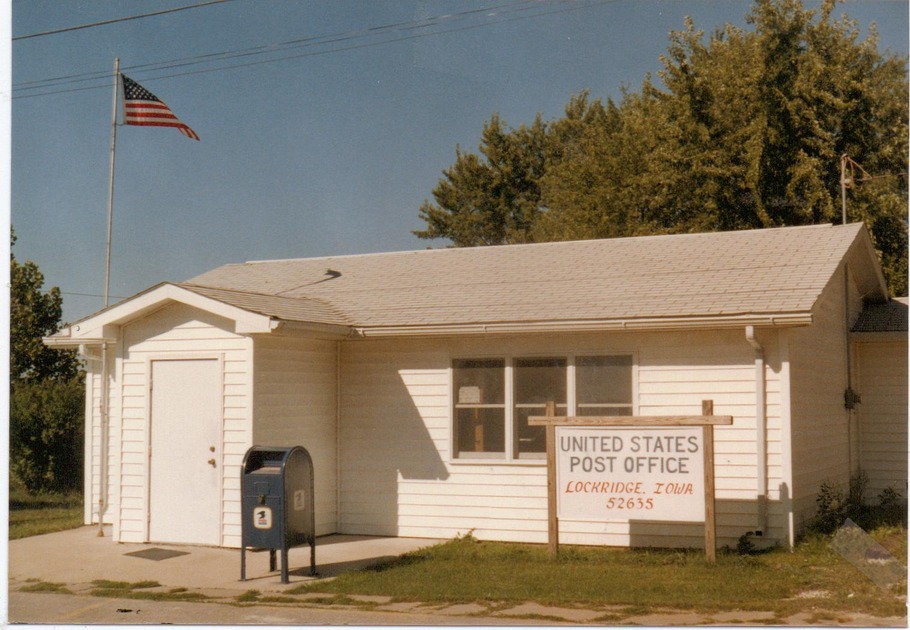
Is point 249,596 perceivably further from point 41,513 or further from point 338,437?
point 41,513

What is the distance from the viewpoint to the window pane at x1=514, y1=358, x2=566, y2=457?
1239 cm

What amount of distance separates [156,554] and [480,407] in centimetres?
436

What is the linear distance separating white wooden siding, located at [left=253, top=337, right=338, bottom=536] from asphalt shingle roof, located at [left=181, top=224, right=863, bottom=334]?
509 millimetres

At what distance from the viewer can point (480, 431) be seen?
12.8 meters

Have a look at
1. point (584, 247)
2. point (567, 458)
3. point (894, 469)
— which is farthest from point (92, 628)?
point (894, 469)

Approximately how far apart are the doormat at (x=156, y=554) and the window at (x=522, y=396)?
12.0 ft

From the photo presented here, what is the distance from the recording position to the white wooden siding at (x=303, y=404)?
12.1 meters

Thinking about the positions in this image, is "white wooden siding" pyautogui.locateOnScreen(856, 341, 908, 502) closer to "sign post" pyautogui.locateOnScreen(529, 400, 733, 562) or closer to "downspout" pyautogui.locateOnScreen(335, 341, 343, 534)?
"sign post" pyautogui.locateOnScreen(529, 400, 733, 562)

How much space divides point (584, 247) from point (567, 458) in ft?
20.0

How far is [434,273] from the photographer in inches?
621

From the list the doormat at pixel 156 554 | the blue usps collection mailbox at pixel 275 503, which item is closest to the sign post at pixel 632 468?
the blue usps collection mailbox at pixel 275 503

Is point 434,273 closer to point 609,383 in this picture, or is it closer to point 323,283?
point 323,283

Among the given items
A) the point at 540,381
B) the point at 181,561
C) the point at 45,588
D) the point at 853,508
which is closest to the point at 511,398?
the point at 540,381

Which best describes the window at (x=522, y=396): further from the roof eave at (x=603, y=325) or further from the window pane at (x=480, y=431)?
the roof eave at (x=603, y=325)
